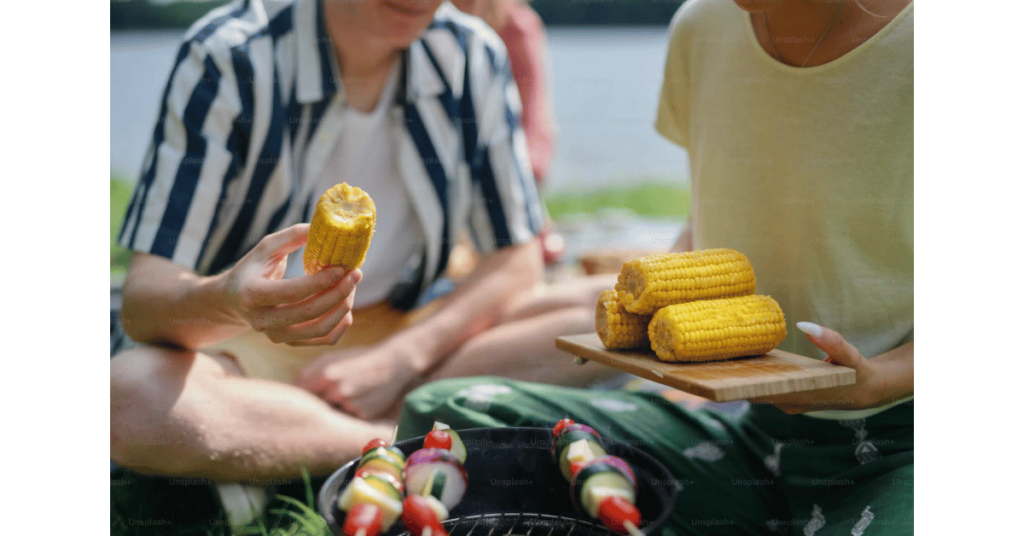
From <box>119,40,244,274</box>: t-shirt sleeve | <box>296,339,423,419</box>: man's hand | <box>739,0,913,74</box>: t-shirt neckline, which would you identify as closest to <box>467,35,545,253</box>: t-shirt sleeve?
<box>296,339,423,419</box>: man's hand

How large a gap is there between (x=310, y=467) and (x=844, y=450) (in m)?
1.07

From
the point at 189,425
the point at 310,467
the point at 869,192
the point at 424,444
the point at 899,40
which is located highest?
the point at 899,40

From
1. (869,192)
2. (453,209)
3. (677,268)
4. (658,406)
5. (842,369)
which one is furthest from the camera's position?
(453,209)

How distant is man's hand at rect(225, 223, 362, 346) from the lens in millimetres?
1074

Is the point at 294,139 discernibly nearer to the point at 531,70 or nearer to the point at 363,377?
the point at 363,377

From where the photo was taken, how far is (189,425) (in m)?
1.50

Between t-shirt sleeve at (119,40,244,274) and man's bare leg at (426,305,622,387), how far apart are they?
0.68 m

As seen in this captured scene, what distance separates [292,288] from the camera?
1.08m

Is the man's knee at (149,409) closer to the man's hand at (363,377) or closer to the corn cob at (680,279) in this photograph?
the man's hand at (363,377)

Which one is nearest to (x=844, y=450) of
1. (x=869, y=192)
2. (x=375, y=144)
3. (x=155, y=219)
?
(x=869, y=192)

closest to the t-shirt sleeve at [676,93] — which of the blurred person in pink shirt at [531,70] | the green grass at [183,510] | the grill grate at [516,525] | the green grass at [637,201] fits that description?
the grill grate at [516,525]

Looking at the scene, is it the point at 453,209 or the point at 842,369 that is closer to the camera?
the point at 842,369

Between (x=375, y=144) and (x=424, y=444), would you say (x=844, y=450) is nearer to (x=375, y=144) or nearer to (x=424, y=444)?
(x=424, y=444)

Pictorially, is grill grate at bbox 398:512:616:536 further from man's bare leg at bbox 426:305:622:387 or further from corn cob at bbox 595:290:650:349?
man's bare leg at bbox 426:305:622:387
